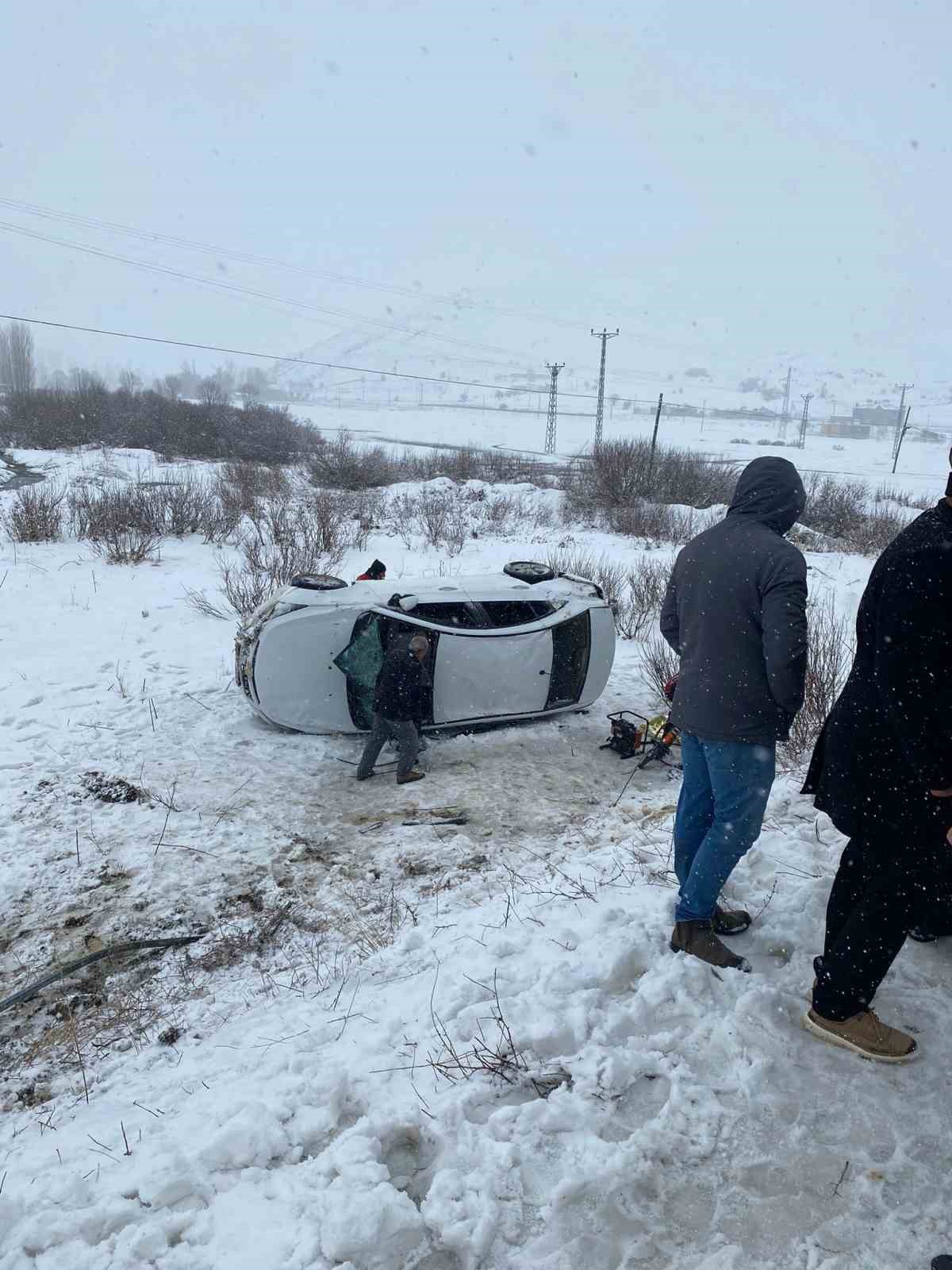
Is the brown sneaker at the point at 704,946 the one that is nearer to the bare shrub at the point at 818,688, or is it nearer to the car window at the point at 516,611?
the bare shrub at the point at 818,688

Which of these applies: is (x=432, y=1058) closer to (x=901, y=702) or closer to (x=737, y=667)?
(x=737, y=667)

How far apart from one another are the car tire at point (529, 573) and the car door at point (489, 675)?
2.24ft

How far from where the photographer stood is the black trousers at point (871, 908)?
228 centimetres

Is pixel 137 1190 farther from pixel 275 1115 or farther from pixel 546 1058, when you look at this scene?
pixel 546 1058

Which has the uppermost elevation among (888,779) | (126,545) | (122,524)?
(888,779)

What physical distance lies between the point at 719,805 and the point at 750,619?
766 millimetres

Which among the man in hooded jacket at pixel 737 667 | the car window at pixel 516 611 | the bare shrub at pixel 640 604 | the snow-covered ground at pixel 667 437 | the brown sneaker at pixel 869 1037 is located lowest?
the bare shrub at pixel 640 604

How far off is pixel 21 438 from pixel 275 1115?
38.0 meters

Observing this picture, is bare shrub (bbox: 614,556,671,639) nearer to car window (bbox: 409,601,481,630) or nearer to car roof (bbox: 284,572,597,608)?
car roof (bbox: 284,572,597,608)

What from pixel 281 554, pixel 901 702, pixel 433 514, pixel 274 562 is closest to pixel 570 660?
pixel 901 702

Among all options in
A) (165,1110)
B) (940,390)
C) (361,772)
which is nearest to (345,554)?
(361,772)

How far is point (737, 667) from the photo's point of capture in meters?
2.78

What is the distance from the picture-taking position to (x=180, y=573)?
11.8 metres

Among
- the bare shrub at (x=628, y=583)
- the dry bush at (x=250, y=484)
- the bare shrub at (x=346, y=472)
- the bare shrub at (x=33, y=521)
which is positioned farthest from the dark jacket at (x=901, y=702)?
the bare shrub at (x=346, y=472)
